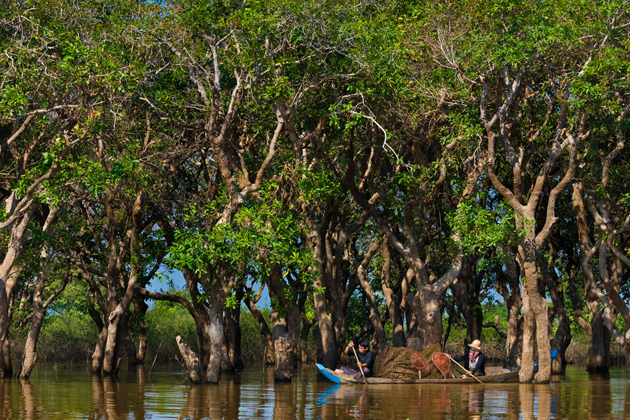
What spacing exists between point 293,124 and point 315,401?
886 centimetres

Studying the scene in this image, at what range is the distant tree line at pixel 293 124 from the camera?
1934 centimetres

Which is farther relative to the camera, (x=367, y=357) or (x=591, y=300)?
(x=591, y=300)

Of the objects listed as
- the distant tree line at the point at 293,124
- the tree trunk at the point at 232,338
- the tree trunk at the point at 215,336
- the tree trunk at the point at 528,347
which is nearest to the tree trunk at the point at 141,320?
the tree trunk at the point at 232,338

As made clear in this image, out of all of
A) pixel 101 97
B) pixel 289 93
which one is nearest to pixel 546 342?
pixel 289 93

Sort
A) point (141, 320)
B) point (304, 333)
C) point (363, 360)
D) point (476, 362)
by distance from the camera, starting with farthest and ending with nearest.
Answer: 1. point (304, 333)
2. point (141, 320)
3. point (476, 362)
4. point (363, 360)

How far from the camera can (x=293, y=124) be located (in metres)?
22.1

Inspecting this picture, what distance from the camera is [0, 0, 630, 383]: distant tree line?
19344 millimetres

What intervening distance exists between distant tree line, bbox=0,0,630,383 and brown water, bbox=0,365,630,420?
2416 mm

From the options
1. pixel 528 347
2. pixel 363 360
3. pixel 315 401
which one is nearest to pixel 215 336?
pixel 363 360

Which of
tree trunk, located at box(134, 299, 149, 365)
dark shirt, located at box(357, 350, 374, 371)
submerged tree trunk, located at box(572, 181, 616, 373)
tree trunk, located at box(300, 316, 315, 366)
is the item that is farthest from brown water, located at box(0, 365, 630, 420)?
tree trunk, located at box(300, 316, 315, 366)

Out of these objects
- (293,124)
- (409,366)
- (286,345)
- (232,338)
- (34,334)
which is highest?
(293,124)

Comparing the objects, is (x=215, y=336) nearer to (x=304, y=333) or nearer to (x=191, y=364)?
(x=191, y=364)

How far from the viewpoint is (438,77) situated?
21312 millimetres

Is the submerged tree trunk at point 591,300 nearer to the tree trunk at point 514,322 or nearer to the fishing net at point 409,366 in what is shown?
the tree trunk at point 514,322
